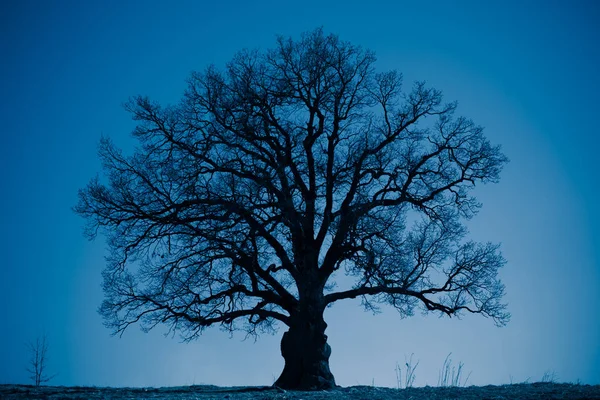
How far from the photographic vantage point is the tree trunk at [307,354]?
50.1ft

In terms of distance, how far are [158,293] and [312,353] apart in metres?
4.34

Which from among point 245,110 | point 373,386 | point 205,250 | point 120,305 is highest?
point 245,110

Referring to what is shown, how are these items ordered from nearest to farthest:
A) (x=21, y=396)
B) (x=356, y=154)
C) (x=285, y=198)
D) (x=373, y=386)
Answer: (x=21, y=396) < (x=373, y=386) < (x=285, y=198) < (x=356, y=154)

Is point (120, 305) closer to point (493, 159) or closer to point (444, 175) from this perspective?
point (444, 175)

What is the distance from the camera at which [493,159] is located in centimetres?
1756

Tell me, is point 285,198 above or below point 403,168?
below

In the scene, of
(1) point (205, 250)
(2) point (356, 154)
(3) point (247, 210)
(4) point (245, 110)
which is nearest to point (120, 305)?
(1) point (205, 250)

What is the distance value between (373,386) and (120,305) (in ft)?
22.7

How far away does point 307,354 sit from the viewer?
15.6 m

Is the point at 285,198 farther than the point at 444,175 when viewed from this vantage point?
No

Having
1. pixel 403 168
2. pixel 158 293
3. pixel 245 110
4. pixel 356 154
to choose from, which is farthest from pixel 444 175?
pixel 158 293

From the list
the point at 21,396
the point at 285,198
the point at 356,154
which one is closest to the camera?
the point at 21,396

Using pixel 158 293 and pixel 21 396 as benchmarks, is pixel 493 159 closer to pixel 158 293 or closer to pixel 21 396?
pixel 158 293

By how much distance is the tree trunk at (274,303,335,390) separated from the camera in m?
15.3
